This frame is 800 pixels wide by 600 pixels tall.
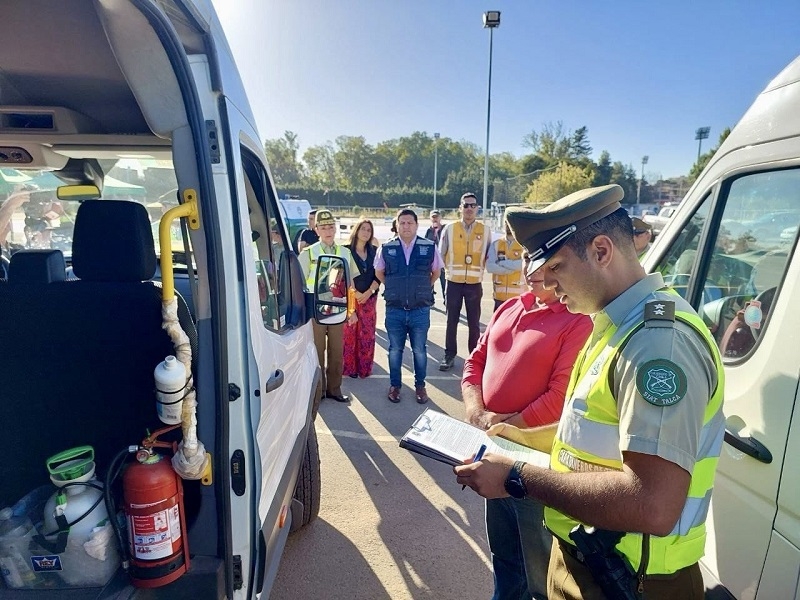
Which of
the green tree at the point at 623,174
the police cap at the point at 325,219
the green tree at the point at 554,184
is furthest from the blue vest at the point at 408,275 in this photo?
the green tree at the point at 623,174

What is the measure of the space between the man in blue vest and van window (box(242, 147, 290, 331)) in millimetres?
2178

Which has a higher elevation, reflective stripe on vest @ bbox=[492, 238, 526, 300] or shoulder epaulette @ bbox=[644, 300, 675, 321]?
shoulder epaulette @ bbox=[644, 300, 675, 321]

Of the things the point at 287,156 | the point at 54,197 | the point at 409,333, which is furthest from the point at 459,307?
the point at 287,156

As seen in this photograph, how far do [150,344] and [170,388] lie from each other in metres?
0.41

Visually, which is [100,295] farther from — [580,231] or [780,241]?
[780,241]

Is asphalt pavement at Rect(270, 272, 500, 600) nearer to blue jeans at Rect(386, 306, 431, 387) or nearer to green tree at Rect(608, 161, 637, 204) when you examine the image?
blue jeans at Rect(386, 306, 431, 387)

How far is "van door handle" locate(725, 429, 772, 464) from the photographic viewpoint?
1330mm

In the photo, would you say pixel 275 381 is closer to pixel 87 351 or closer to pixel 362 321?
pixel 87 351

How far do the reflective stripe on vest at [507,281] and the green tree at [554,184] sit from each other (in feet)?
100

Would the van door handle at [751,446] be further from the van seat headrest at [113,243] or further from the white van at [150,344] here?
the van seat headrest at [113,243]

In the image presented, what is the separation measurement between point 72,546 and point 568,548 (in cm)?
147

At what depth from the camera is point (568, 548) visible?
1396 mm

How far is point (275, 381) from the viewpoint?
1.92 m

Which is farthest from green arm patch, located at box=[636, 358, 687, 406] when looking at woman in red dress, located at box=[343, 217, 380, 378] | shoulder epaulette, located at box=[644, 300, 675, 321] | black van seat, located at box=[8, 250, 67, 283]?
woman in red dress, located at box=[343, 217, 380, 378]
